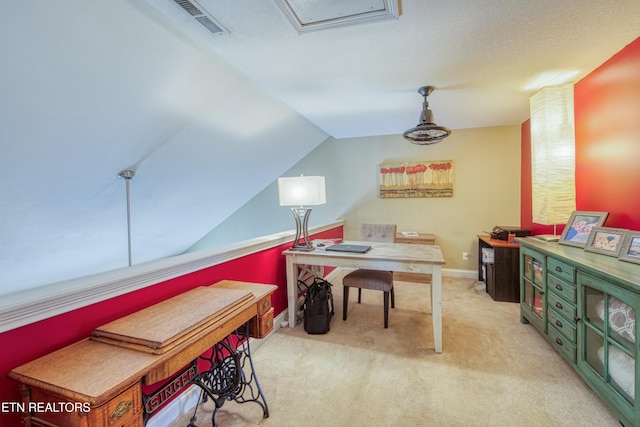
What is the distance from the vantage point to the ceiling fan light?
2393mm

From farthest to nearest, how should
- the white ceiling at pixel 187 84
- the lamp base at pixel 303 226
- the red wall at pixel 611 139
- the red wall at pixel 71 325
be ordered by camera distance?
the lamp base at pixel 303 226, the red wall at pixel 611 139, the white ceiling at pixel 187 84, the red wall at pixel 71 325

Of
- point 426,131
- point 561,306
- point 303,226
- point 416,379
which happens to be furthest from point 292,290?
point 561,306

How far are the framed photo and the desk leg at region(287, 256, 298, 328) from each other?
7.53 feet

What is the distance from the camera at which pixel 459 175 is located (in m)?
4.02

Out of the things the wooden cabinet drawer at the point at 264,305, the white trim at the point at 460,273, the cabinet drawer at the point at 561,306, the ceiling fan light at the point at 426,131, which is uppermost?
the ceiling fan light at the point at 426,131

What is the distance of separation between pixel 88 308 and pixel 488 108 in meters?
3.84

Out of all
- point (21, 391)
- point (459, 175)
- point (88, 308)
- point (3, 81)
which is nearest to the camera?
point (21, 391)

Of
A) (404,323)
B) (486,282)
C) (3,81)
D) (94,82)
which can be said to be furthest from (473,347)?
(3,81)

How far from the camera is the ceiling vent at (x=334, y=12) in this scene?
1.40m

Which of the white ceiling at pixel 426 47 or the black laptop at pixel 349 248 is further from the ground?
the white ceiling at pixel 426 47

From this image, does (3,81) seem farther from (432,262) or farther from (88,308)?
(432,262)

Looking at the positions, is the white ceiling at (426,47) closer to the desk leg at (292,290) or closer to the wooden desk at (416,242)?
the desk leg at (292,290)

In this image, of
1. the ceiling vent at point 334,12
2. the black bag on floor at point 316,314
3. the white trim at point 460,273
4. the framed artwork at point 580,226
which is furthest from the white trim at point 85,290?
the white trim at point 460,273

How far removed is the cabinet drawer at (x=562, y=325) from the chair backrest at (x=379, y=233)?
1545 millimetres
